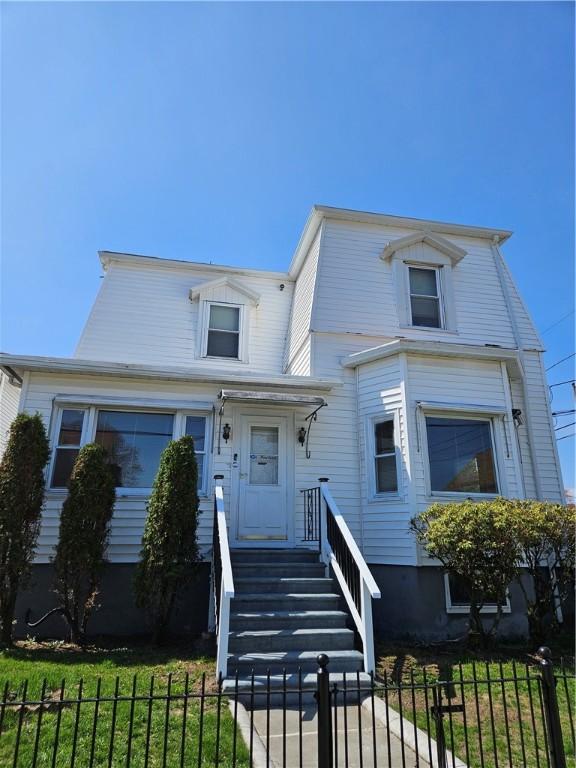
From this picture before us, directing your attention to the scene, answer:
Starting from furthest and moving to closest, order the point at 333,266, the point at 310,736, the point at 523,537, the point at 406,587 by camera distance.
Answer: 1. the point at 333,266
2. the point at 406,587
3. the point at 523,537
4. the point at 310,736

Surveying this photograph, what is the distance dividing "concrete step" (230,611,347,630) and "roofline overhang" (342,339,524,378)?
→ 4.68 meters

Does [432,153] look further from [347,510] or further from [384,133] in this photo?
[347,510]

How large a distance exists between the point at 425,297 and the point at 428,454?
14.2ft

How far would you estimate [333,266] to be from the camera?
35.8 ft

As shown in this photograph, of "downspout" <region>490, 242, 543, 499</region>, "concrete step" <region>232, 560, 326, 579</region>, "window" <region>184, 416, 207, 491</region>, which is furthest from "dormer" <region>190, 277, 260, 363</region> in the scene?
"downspout" <region>490, 242, 543, 499</region>

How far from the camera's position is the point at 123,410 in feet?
28.7

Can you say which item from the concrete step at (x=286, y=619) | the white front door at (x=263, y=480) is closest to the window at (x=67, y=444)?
the white front door at (x=263, y=480)

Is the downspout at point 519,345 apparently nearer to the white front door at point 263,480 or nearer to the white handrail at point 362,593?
the white handrail at point 362,593

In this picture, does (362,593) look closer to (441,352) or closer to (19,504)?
(441,352)

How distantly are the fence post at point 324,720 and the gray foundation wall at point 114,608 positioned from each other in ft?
16.1

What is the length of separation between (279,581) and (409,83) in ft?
29.7

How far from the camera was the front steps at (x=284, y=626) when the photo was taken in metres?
5.39

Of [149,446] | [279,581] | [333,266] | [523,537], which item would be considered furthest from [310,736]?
[333,266]

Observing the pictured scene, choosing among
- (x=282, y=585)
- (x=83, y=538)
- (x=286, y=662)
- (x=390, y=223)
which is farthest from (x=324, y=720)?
(x=390, y=223)
